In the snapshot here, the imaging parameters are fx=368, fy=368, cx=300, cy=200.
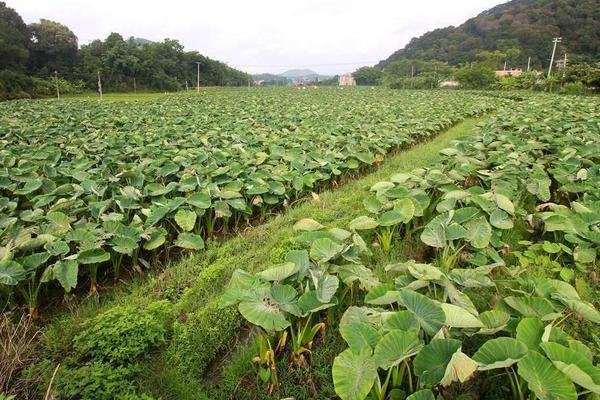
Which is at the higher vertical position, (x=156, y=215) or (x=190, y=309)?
(x=156, y=215)

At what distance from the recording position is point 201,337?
2.41 metres

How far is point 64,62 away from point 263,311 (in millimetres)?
45499

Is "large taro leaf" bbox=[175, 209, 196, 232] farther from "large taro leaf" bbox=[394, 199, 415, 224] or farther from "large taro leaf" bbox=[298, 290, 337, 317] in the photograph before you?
"large taro leaf" bbox=[394, 199, 415, 224]

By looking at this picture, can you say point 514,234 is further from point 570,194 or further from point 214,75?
point 214,75

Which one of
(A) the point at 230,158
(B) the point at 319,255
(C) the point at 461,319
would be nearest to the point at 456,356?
(C) the point at 461,319

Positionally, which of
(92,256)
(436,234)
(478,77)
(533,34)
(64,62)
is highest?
(533,34)

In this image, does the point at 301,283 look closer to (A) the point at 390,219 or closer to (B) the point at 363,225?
(B) the point at 363,225

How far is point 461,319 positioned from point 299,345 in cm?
90

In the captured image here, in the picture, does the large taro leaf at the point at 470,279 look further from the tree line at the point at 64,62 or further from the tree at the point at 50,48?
the tree at the point at 50,48

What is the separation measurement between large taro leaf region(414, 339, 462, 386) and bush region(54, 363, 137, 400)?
1503 millimetres

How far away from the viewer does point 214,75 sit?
62.7 metres

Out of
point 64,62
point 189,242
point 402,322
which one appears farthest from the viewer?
point 64,62

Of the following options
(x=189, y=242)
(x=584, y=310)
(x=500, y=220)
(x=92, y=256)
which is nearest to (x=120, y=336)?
(x=92, y=256)

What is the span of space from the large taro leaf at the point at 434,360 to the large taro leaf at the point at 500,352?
138mm
